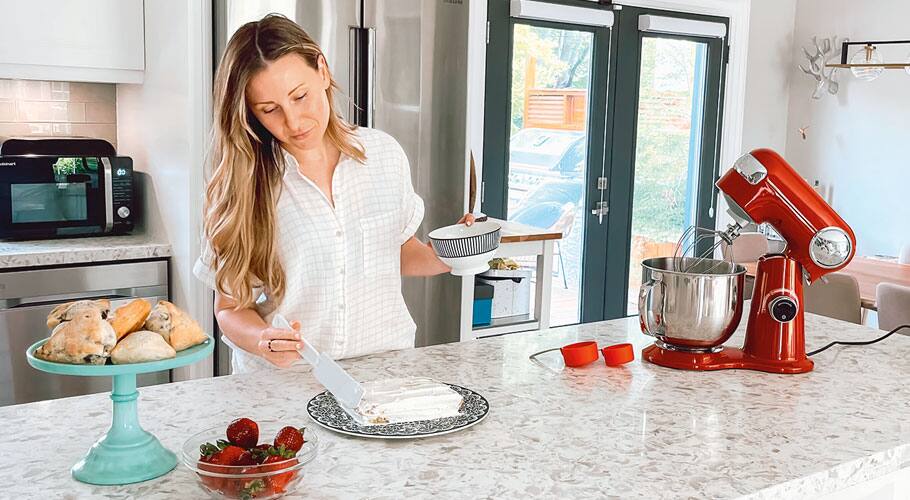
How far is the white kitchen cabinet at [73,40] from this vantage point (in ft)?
10.1

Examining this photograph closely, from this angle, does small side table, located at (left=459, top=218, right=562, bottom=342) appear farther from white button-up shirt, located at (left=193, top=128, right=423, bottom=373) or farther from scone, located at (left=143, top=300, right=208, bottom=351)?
scone, located at (left=143, top=300, right=208, bottom=351)

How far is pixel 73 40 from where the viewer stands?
10.5 ft

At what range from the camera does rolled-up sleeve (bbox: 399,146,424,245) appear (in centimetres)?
193

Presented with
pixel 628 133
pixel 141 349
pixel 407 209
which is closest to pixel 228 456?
pixel 141 349

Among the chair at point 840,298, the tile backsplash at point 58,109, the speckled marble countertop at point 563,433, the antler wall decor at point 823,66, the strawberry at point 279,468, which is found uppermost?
the antler wall decor at point 823,66

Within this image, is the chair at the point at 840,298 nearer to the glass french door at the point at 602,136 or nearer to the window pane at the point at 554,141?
the window pane at the point at 554,141

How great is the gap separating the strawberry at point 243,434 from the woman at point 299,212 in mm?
494

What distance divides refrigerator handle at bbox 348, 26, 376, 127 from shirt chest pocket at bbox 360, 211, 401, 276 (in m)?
1.27

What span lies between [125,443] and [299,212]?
693 mm

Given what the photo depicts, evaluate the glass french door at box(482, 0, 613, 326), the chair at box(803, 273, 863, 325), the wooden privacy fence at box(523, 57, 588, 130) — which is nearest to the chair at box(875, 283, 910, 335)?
the chair at box(803, 273, 863, 325)

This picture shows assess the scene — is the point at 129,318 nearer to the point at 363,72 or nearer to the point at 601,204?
the point at 363,72

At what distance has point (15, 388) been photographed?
2949 millimetres

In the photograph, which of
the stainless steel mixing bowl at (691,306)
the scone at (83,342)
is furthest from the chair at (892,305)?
the scone at (83,342)

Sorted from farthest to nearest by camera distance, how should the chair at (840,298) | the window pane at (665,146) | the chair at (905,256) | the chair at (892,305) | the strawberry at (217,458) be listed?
the window pane at (665,146)
the chair at (905,256)
the chair at (840,298)
the chair at (892,305)
the strawberry at (217,458)
